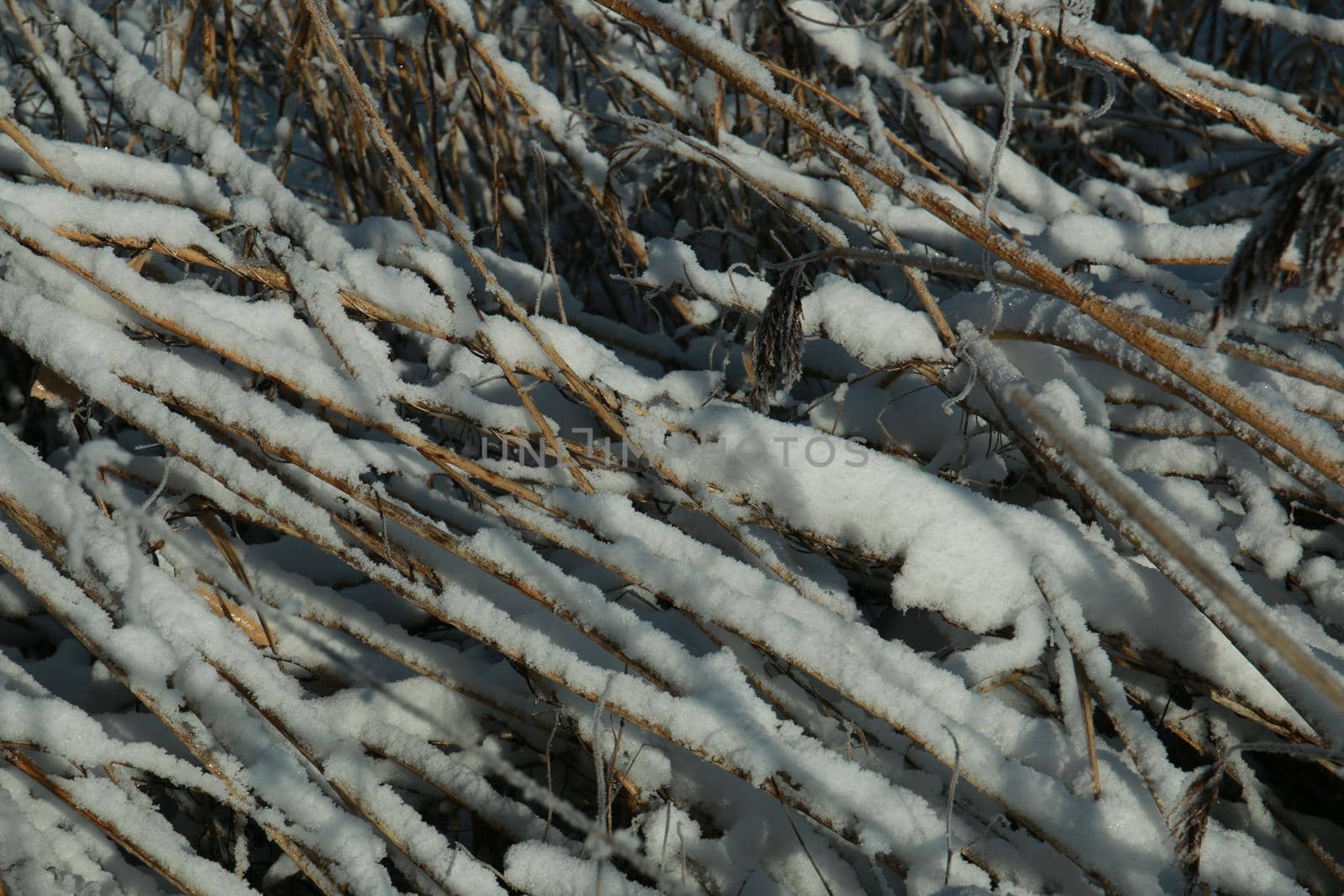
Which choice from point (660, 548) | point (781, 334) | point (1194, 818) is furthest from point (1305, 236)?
point (660, 548)

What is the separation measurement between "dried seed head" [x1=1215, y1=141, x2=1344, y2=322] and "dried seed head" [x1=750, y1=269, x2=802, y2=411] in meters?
0.46

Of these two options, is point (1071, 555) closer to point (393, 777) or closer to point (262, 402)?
point (393, 777)

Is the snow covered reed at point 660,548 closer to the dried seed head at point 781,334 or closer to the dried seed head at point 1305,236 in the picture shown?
the dried seed head at point 781,334

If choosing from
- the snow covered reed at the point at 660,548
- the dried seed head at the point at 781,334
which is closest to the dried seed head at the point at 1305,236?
the snow covered reed at the point at 660,548

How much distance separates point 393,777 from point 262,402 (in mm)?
548

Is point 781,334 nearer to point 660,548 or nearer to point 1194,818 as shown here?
point 660,548

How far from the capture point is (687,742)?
113 centimetres

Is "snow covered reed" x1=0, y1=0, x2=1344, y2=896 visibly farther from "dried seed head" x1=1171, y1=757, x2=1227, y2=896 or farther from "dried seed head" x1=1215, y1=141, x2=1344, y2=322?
"dried seed head" x1=1215, y1=141, x2=1344, y2=322

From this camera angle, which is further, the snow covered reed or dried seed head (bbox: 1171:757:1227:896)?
the snow covered reed

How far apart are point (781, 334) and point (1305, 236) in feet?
1.69

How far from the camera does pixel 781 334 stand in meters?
1.08

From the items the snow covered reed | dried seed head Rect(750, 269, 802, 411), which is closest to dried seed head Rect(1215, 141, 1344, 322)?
the snow covered reed

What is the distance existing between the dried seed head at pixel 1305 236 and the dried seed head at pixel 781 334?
1.50 feet

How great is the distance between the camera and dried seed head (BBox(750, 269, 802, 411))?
1.07 metres
